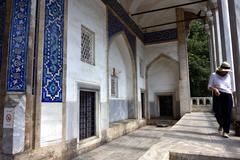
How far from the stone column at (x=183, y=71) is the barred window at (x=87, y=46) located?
7124 mm

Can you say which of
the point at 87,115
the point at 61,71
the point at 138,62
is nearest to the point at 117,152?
the point at 87,115

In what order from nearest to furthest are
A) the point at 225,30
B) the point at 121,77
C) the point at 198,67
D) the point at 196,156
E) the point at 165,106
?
1. the point at 196,156
2. the point at 225,30
3. the point at 121,77
4. the point at 165,106
5. the point at 198,67

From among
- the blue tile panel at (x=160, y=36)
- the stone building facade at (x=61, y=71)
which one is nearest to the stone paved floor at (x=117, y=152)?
the stone building facade at (x=61, y=71)

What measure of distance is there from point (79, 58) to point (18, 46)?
1.81m

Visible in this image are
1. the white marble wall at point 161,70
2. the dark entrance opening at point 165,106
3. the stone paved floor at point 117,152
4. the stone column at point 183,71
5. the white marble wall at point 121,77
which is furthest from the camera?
the dark entrance opening at point 165,106

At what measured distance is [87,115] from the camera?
6133 millimetres

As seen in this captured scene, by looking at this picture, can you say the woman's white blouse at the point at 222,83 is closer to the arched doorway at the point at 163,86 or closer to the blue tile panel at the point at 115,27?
the blue tile panel at the point at 115,27

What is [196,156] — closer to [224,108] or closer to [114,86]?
[224,108]

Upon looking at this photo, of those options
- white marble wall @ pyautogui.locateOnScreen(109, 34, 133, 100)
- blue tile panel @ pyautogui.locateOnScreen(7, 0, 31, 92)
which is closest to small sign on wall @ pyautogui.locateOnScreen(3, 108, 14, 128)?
blue tile panel @ pyautogui.locateOnScreen(7, 0, 31, 92)

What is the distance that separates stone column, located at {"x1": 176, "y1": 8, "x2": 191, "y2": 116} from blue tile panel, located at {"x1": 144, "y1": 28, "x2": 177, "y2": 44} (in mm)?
354

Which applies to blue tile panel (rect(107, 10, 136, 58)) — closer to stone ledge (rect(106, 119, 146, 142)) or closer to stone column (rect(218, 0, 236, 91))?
stone ledge (rect(106, 119, 146, 142))

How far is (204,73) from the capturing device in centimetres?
1541

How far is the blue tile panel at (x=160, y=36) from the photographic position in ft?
40.2

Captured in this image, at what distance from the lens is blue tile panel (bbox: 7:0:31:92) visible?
385 centimetres
